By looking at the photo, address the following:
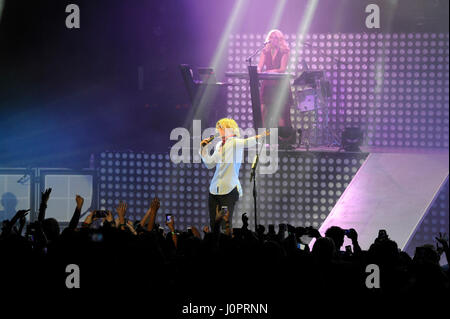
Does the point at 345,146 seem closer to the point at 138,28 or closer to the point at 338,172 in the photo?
the point at 338,172

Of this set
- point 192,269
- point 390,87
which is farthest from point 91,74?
point 192,269

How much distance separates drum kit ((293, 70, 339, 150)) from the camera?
360 inches

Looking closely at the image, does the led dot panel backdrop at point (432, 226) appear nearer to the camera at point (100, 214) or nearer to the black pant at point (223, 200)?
the black pant at point (223, 200)

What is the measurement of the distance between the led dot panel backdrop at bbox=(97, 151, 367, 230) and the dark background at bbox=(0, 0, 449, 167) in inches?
17.8

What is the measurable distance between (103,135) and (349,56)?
3778mm

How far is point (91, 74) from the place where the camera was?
941 centimetres

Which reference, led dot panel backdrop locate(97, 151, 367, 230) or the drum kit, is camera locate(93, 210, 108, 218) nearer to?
led dot panel backdrop locate(97, 151, 367, 230)

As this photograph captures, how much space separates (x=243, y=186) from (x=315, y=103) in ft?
5.78

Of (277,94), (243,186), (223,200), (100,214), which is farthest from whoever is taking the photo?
(277,94)

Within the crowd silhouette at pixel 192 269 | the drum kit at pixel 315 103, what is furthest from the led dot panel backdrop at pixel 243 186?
the crowd silhouette at pixel 192 269

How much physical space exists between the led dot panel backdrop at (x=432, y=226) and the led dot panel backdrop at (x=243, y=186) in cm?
110

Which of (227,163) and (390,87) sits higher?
(390,87)

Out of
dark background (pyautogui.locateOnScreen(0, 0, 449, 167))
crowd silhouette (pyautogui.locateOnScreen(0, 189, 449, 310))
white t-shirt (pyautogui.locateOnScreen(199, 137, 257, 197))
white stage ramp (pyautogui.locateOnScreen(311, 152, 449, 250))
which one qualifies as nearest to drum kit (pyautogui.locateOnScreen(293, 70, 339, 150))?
white stage ramp (pyautogui.locateOnScreen(311, 152, 449, 250))

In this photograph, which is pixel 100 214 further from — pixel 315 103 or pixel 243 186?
pixel 315 103
